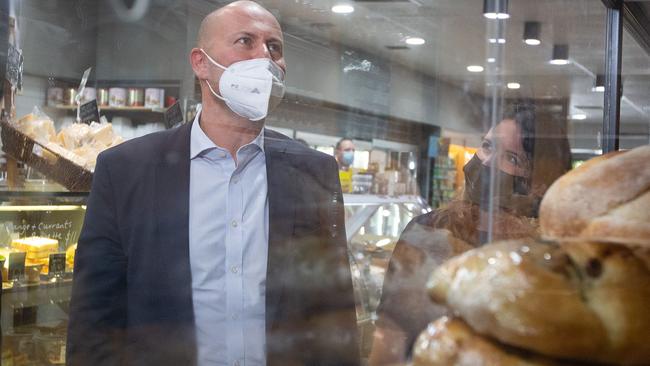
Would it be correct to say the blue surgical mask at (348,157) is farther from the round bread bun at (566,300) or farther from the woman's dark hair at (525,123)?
the round bread bun at (566,300)

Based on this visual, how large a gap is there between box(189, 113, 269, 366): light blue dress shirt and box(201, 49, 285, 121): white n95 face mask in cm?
5

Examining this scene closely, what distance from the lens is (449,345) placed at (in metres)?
0.51

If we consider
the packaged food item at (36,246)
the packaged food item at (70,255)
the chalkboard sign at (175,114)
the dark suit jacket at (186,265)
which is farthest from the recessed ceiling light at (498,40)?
the packaged food item at (36,246)

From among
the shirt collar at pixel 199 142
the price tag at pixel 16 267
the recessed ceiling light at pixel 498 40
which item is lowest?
the price tag at pixel 16 267

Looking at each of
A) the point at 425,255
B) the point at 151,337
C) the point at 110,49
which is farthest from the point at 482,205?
the point at 110,49

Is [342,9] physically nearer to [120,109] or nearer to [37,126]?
[120,109]

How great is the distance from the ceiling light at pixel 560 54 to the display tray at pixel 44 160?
781mm

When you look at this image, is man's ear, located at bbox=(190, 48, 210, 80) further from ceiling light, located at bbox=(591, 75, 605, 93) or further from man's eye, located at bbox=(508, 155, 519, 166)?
ceiling light, located at bbox=(591, 75, 605, 93)

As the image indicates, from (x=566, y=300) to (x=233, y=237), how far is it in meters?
0.55

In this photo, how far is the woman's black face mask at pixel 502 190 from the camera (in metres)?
0.68

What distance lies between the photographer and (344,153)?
0.90 m

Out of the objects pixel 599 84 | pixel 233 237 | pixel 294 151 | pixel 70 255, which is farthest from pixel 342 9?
pixel 70 255

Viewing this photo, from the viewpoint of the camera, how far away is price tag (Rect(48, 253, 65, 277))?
1470 mm

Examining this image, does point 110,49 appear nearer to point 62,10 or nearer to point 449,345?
point 62,10
